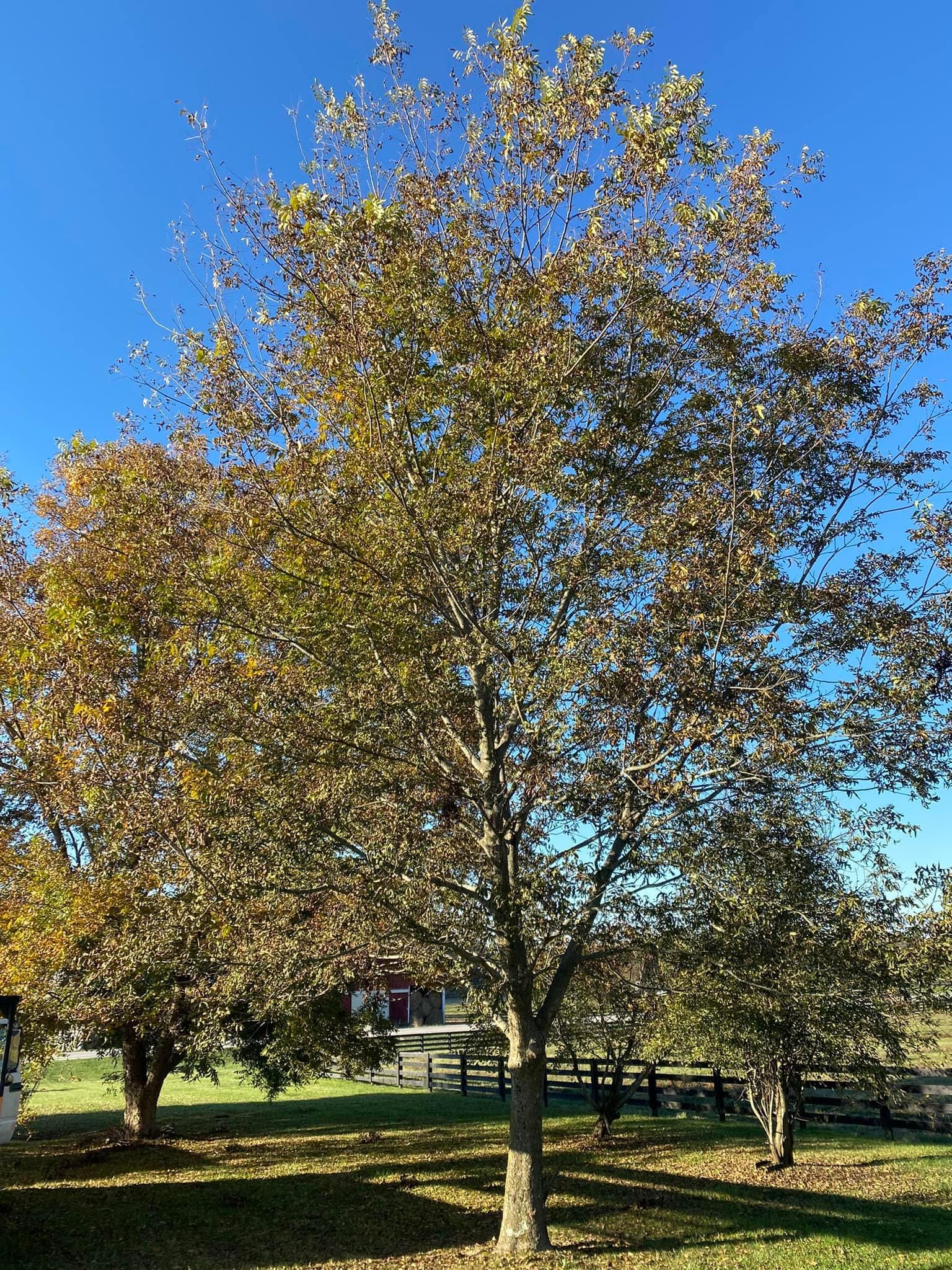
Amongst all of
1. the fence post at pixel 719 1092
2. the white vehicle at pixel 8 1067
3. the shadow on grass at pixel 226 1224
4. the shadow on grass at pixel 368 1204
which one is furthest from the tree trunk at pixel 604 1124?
the white vehicle at pixel 8 1067

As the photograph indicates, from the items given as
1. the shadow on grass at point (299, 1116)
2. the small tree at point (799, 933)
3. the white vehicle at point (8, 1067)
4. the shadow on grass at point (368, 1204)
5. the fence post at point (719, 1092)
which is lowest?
the shadow on grass at point (299, 1116)

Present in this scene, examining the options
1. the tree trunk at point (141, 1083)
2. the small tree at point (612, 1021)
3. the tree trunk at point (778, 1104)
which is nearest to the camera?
the small tree at point (612, 1021)

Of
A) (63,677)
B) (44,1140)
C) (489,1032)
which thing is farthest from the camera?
(44,1140)

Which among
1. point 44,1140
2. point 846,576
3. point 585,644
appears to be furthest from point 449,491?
point 44,1140

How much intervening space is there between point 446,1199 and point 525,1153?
11.0ft

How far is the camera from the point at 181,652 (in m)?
11.6

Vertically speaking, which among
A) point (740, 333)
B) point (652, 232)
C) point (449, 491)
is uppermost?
point (652, 232)

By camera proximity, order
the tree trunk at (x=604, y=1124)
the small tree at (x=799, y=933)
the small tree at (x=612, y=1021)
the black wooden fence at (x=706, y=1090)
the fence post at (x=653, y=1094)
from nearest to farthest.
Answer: the small tree at (x=799, y=933)
the small tree at (x=612, y=1021)
the black wooden fence at (x=706, y=1090)
the tree trunk at (x=604, y=1124)
the fence post at (x=653, y=1094)

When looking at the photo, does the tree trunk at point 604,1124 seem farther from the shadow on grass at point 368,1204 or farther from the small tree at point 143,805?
the small tree at point 143,805

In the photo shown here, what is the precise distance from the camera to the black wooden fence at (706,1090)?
50.7ft

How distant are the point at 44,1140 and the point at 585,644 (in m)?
18.3

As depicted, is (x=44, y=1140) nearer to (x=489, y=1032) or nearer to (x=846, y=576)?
(x=489, y=1032)

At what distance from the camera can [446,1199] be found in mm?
12031

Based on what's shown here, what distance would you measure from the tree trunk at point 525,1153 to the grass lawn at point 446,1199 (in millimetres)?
362
